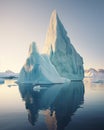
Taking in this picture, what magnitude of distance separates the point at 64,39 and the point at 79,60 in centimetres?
491

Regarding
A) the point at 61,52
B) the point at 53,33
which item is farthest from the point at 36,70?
the point at 53,33

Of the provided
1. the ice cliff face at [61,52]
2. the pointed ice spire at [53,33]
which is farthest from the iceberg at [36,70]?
the pointed ice spire at [53,33]

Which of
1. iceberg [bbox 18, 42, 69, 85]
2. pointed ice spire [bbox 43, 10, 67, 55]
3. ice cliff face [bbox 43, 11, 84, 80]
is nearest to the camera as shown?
iceberg [bbox 18, 42, 69, 85]

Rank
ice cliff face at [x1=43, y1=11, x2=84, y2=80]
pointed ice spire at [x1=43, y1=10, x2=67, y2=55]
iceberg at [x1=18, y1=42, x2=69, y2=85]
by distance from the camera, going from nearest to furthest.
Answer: iceberg at [x1=18, y1=42, x2=69, y2=85], ice cliff face at [x1=43, y1=11, x2=84, y2=80], pointed ice spire at [x1=43, y1=10, x2=67, y2=55]

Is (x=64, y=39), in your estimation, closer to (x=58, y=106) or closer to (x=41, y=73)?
(x=41, y=73)

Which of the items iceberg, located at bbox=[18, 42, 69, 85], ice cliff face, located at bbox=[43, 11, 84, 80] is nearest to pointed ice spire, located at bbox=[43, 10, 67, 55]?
ice cliff face, located at bbox=[43, 11, 84, 80]

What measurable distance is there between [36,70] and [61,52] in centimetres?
1261

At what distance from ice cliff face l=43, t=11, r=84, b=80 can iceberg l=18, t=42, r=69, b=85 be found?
30.8ft

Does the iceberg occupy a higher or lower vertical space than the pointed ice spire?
lower

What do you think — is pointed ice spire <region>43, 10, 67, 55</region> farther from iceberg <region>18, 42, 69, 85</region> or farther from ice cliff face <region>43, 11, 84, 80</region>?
iceberg <region>18, 42, 69, 85</region>

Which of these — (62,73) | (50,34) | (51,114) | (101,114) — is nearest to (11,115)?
(51,114)

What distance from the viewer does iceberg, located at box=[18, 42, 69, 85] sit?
96.2ft

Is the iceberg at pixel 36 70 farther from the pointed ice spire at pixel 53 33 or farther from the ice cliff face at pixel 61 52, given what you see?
the pointed ice spire at pixel 53 33

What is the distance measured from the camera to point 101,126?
8.09 meters
